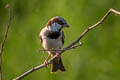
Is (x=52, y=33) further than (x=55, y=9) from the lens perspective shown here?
No

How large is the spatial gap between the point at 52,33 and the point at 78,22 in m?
1.01

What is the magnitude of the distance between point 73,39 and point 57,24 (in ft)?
3.89

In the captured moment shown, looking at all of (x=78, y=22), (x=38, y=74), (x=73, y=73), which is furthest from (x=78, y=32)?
(x=38, y=74)

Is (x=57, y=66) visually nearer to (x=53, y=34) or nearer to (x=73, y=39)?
(x=53, y=34)

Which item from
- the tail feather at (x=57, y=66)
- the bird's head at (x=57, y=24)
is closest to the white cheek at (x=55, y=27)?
the bird's head at (x=57, y=24)

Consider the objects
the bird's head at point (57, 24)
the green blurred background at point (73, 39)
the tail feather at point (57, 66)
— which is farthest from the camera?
the green blurred background at point (73, 39)

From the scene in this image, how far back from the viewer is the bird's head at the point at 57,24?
145 inches

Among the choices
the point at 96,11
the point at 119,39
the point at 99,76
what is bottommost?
the point at 99,76

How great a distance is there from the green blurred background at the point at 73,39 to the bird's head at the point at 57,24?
3.05 feet

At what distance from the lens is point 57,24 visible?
3.81 metres

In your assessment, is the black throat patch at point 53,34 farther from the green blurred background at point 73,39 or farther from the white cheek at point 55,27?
the green blurred background at point 73,39

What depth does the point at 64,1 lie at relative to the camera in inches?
204

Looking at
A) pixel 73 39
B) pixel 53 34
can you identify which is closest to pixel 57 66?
pixel 53 34

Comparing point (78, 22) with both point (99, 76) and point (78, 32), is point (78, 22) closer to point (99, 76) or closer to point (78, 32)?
point (78, 32)
